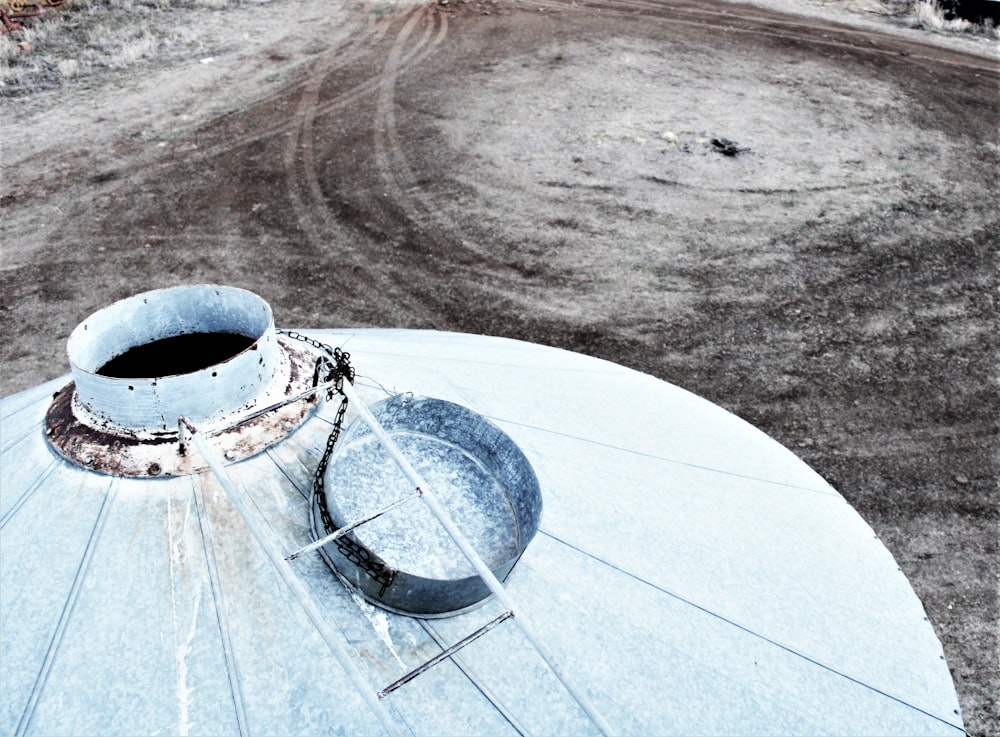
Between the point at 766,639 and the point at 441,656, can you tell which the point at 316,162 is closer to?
the point at 766,639

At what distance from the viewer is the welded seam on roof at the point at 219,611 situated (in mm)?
3717

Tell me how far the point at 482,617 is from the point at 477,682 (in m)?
0.34

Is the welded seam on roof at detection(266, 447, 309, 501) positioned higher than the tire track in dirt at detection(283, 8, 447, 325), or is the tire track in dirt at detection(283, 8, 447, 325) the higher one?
the welded seam on roof at detection(266, 447, 309, 501)

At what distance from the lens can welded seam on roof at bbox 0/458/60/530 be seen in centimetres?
456

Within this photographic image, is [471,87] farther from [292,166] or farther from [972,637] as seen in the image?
[972,637]

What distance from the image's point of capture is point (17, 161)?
2089cm

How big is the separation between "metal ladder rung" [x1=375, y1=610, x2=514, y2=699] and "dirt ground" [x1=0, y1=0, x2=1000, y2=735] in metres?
7.87

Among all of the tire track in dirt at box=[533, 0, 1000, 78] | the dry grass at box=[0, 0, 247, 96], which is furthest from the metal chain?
the tire track in dirt at box=[533, 0, 1000, 78]

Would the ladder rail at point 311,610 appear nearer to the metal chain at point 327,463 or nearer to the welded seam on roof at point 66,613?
the metal chain at point 327,463

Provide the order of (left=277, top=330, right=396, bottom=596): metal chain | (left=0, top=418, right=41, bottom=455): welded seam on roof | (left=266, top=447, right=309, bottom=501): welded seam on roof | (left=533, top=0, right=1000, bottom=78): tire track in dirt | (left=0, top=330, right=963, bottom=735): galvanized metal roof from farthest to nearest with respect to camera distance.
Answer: (left=533, top=0, right=1000, bottom=78): tire track in dirt → (left=0, top=418, right=41, bottom=455): welded seam on roof → (left=266, top=447, right=309, bottom=501): welded seam on roof → (left=277, top=330, right=396, bottom=596): metal chain → (left=0, top=330, right=963, bottom=735): galvanized metal roof

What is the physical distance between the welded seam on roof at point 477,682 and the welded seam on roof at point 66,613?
5.89 ft

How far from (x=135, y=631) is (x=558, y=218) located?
15.8m

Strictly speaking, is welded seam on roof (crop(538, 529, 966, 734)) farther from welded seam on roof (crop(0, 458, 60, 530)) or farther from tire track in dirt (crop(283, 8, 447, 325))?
tire track in dirt (crop(283, 8, 447, 325))

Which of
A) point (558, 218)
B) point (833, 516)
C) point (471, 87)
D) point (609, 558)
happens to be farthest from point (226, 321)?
point (471, 87)
